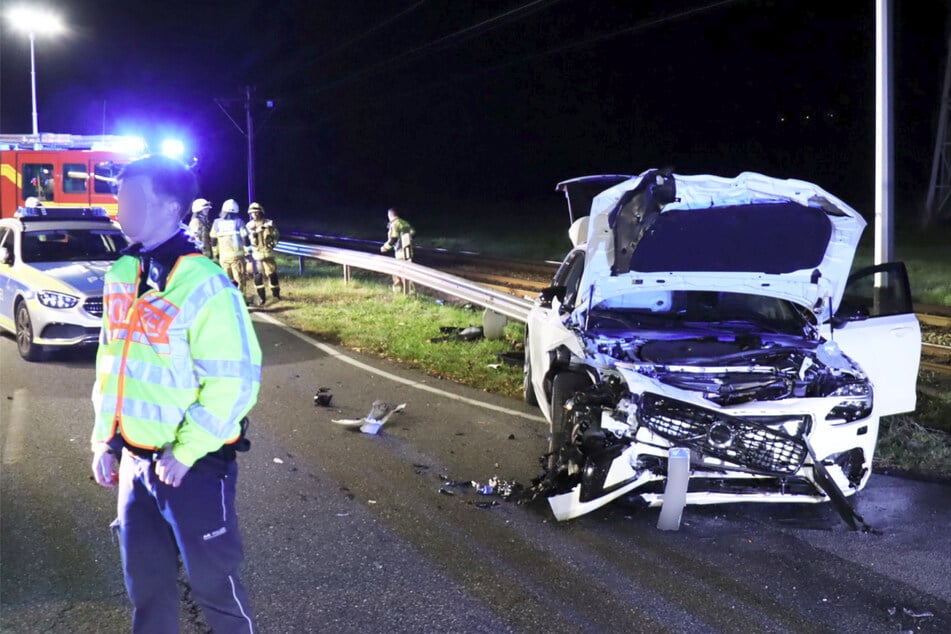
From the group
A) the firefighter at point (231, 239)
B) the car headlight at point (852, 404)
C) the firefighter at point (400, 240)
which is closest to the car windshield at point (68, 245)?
the firefighter at point (231, 239)

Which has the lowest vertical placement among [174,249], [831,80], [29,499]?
[29,499]

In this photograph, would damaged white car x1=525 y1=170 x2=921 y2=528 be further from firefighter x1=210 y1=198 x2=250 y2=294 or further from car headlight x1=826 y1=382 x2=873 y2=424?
firefighter x1=210 y1=198 x2=250 y2=294

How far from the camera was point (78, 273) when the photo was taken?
10.6 meters

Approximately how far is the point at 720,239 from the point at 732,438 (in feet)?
4.74

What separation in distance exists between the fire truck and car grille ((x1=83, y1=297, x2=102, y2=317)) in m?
11.2

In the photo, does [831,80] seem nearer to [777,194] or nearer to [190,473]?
[777,194]

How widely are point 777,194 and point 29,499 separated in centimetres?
492

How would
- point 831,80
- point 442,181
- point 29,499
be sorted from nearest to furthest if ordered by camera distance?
point 29,499
point 831,80
point 442,181

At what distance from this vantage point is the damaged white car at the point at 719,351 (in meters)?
5.30

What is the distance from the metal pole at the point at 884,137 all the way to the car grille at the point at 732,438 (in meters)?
3.56

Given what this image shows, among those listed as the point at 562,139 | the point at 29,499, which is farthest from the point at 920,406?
the point at 562,139

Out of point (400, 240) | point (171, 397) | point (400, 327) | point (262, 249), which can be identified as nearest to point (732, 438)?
point (171, 397)

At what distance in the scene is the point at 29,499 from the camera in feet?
18.9

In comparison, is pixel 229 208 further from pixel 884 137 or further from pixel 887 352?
pixel 887 352
